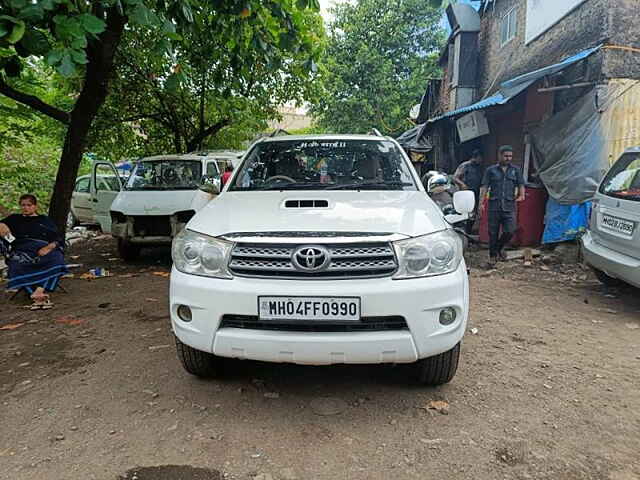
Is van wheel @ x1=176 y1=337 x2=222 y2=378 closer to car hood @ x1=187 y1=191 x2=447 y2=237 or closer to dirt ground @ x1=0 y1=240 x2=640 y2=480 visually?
dirt ground @ x1=0 y1=240 x2=640 y2=480

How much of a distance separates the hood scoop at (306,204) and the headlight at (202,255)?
0.58 meters

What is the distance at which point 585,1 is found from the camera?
792 centimetres

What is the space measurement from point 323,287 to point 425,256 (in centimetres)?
59

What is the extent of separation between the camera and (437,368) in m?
2.89

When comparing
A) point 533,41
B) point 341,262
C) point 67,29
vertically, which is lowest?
point 341,262

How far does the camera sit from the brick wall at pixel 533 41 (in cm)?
752

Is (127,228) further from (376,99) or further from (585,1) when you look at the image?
(376,99)

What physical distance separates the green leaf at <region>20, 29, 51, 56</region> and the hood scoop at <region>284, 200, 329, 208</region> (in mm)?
1735

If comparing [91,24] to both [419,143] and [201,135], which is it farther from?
[419,143]

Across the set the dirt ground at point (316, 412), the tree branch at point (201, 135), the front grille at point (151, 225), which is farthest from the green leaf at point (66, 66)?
the tree branch at point (201, 135)

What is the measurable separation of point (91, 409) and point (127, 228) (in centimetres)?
456

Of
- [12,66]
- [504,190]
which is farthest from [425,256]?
[504,190]

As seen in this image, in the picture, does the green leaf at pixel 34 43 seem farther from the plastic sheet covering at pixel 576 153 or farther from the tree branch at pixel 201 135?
the tree branch at pixel 201 135

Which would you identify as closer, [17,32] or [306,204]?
[17,32]
